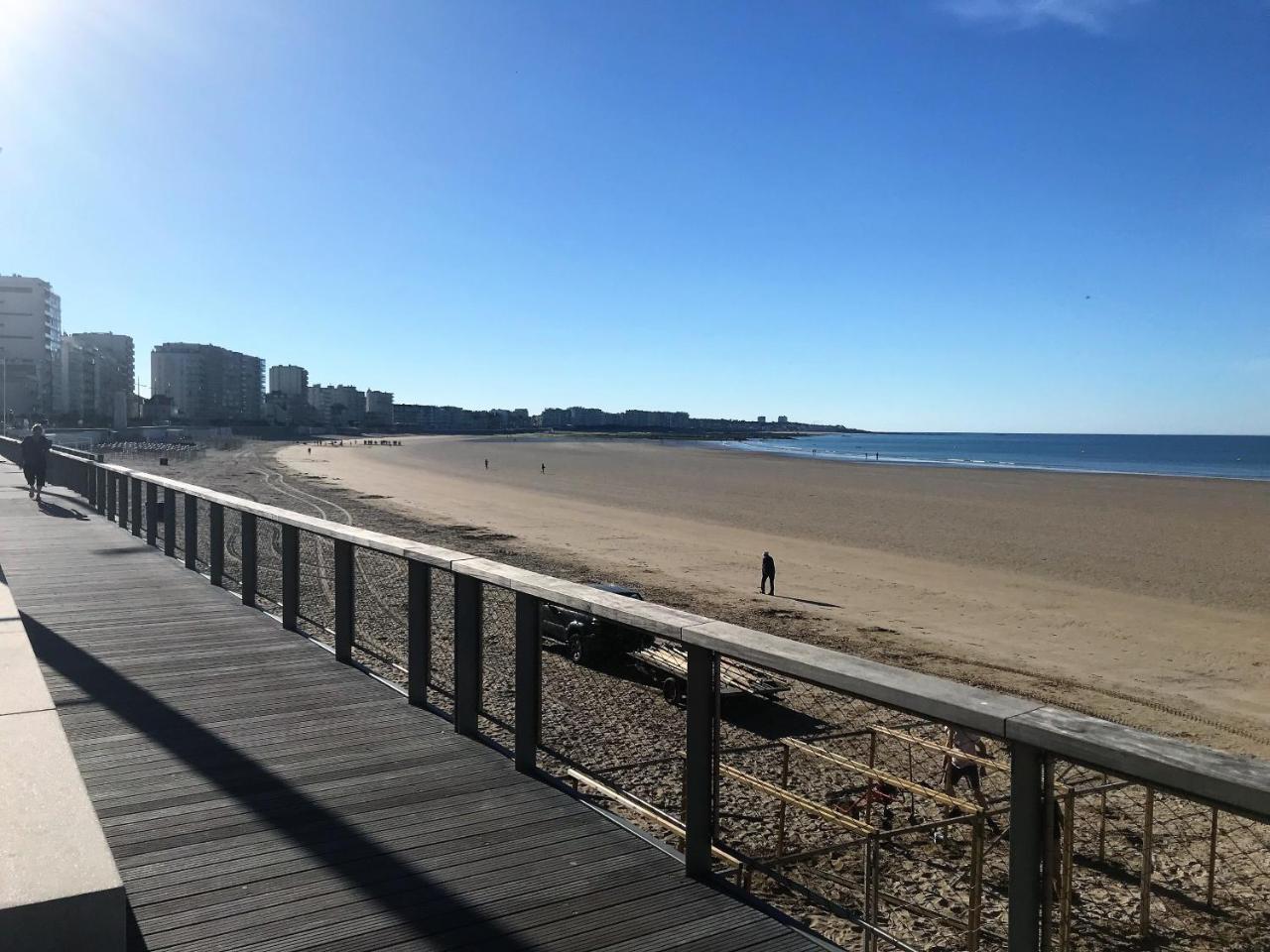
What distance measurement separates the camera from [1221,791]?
176 centimetres

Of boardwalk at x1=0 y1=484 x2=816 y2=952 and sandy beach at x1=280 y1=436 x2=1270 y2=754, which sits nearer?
boardwalk at x1=0 y1=484 x2=816 y2=952

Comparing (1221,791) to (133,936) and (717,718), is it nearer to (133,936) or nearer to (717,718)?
(717,718)

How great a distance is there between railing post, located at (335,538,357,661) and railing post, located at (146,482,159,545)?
660cm

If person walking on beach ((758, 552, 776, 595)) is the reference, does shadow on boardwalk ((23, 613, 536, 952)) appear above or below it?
above

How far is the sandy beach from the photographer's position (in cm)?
1335

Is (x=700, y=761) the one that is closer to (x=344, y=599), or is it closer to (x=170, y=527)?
(x=344, y=599)

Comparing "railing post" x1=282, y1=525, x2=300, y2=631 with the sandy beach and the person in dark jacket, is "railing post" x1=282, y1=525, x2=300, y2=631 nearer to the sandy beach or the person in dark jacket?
the sandy beach

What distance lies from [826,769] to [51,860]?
6.99 meters

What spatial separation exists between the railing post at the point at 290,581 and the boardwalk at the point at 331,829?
0.82m

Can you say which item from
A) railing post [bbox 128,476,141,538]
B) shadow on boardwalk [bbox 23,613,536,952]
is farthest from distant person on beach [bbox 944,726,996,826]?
railing post [bbox 128,476,141,538]

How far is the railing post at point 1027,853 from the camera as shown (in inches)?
84.4

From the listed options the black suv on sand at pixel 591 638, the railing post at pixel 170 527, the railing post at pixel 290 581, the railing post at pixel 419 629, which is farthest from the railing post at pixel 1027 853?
the railing post at pixel 170 527

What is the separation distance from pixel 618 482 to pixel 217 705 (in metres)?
44.9

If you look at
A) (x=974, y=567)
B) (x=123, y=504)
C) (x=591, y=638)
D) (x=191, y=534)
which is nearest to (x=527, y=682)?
(x=191, y=534)
